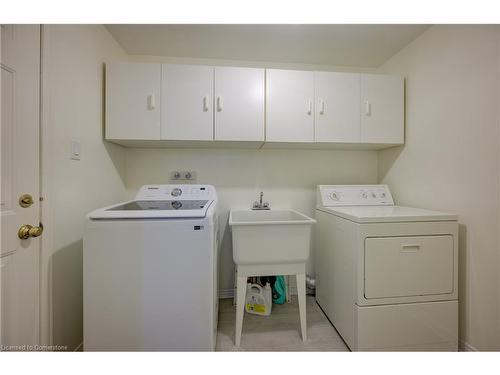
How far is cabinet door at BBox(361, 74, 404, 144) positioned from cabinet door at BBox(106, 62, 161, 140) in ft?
5.55

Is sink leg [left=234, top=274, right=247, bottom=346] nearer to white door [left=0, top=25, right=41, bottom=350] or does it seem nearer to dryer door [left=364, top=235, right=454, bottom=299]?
dryer door [left=364, top=235, right=454, bottom=299]

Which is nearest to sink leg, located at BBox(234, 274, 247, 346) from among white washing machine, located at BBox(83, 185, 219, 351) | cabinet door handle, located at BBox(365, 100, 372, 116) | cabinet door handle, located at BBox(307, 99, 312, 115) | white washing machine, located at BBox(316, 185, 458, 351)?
white washing machine, located at BBox(83, 185, 219, 351)

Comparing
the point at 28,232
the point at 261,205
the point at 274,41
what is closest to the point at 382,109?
the point at 274,41

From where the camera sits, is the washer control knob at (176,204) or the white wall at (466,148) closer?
the white wall at (466,148)

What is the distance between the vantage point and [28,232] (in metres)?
0.98

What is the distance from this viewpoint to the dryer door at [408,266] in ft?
4.07

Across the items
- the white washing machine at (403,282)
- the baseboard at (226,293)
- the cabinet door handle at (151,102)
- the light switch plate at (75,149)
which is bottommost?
the baseboard at (226,293)

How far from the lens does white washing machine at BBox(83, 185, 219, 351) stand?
1008 mm

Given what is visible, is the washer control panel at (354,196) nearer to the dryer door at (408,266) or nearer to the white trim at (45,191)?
the dryer door at (408,266)

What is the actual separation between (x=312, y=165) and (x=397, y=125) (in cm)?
77

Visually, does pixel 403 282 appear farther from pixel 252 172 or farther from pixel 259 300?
pixel 252 172

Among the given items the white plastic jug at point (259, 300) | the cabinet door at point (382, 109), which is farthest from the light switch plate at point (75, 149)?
the cabinet door at point (382, 109)

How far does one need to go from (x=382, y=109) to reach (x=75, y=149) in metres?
2.29
